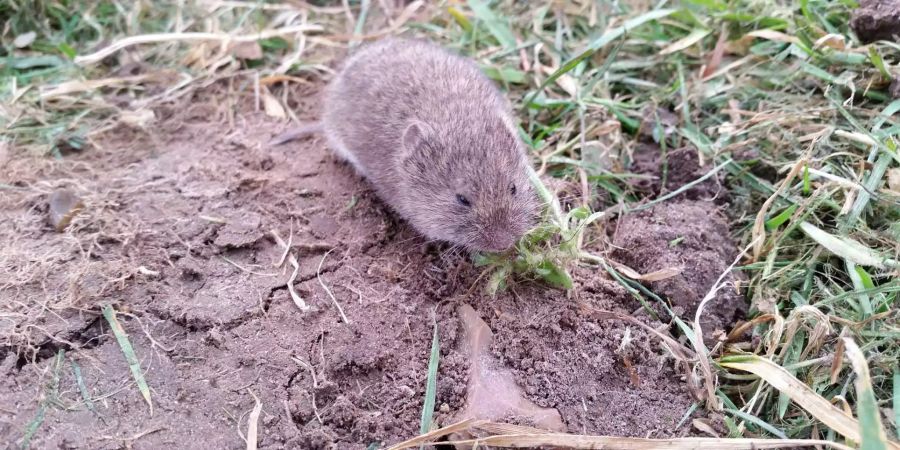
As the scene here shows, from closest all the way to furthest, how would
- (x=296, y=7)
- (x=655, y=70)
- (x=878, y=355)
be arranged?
(x=878, y=355)
(x=655, y=70)
(x=296, y=7)

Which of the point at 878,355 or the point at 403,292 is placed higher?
the point at 878,355

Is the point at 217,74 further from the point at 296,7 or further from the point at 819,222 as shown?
the point at 819,222

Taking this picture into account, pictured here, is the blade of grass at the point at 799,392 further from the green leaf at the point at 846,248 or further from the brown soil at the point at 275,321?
the green leaf at the point at 846,248

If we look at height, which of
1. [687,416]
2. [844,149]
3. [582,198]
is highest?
[844,149]

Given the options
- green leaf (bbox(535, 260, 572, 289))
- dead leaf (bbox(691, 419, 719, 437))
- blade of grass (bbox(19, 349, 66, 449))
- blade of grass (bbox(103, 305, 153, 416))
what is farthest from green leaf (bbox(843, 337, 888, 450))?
blade of grass (bbox(19, 349, 66, 449))

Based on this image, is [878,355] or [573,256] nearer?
[878,355]

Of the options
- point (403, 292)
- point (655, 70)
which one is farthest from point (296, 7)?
point (403, 292)

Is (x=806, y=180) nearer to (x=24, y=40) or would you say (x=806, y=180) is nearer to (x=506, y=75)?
(x=506, y=75)
